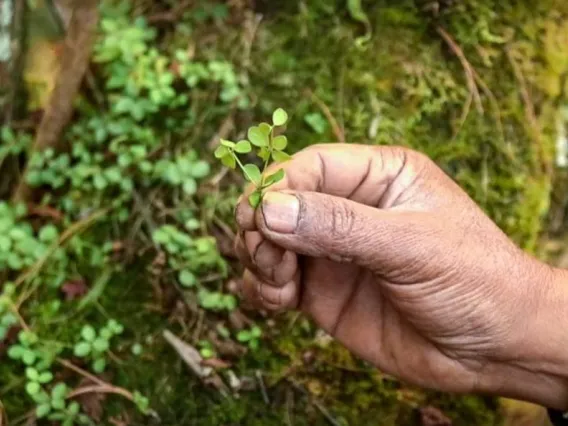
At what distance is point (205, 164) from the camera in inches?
73.7

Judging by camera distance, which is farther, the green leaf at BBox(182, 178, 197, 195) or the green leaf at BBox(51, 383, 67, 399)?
the green leaf at BBox(182, 178, 197, 195)

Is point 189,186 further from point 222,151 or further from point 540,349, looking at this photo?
Result: point 540,349

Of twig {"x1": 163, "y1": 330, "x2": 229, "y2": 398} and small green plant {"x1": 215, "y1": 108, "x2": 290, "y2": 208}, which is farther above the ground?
small green plant {"x1": 215, "y1": 108, "x2": 290, "y2": 208}

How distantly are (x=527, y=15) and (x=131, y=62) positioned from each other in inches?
39.4

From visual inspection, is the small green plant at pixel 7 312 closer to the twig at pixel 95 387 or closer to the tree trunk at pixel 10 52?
the twig at pixel 95 387

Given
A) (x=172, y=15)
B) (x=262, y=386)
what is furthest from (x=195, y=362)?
(x=172, y=15)

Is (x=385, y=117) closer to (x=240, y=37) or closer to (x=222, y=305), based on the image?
(x=240, y=37)

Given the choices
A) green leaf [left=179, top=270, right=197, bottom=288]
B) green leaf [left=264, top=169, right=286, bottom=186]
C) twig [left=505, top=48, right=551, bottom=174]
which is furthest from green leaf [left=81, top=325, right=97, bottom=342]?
twig [left=505, top=48, right=551, bottom=174]

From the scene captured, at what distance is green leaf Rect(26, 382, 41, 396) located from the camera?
162 centimetres

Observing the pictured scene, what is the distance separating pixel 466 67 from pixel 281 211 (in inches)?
40.4

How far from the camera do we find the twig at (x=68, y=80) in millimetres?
1826

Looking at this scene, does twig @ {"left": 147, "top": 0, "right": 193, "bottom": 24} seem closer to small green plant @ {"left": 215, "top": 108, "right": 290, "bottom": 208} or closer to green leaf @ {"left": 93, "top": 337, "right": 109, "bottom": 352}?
green leaf @ {"left": 93, "top": 337, "right": 109, "bottom": 352}

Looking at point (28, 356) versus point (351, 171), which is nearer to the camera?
point (351, 171)

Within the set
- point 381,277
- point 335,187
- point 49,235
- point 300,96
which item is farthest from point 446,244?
point 49,235
